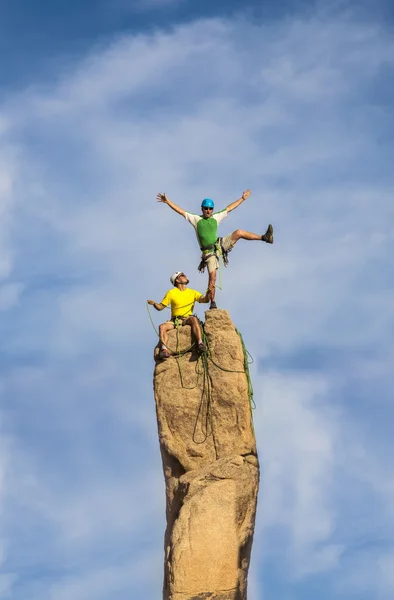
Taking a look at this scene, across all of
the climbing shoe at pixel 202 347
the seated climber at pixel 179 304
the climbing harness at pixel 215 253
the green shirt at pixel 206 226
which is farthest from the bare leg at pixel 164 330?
the green shirt at pixel 206 226

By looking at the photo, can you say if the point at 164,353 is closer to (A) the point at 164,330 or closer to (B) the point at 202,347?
(A) the point at 164,330

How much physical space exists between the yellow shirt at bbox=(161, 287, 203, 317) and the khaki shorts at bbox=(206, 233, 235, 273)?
768 millimetres

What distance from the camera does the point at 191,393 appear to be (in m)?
29.3

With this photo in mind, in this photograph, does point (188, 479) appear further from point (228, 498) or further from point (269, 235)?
point (269, 235)

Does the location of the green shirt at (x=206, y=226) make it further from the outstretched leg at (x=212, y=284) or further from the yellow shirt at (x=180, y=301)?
the yellow shirt at (x=180, y=301)

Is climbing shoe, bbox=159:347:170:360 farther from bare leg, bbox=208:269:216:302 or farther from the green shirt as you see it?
the green shirt

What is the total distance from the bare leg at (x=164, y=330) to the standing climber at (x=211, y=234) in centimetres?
149

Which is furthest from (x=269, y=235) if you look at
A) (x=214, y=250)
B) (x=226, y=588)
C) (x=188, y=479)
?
(x=226, y=588)

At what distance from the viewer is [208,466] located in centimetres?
2877

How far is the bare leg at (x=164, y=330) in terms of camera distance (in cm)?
2985

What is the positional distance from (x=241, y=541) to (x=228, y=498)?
1.07 meters

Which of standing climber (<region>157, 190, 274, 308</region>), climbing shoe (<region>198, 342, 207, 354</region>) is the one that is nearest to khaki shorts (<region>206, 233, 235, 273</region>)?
standing climber (<region>157, 190, 274, 308</region>)

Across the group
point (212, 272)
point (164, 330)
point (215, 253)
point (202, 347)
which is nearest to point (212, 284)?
point (212, 272)

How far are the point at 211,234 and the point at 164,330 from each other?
106 inches
